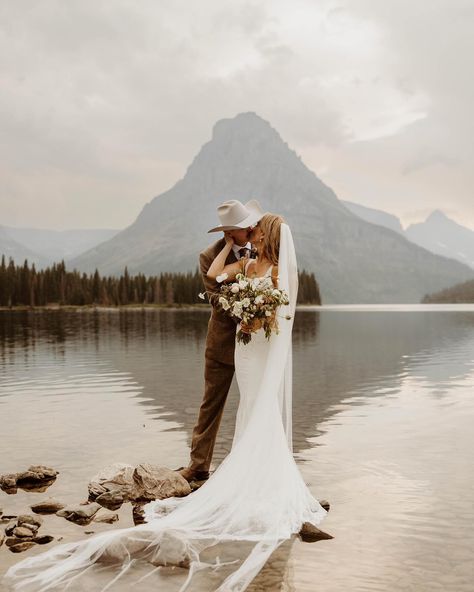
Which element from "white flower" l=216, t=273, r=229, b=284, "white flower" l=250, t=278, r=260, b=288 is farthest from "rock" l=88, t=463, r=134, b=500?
"white flower" l=250, t=278, r=260, b=288

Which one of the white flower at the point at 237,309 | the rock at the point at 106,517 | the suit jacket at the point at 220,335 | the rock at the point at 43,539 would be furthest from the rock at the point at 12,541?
the suit jacket at the point at 220,335

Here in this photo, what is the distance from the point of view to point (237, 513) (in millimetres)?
7551

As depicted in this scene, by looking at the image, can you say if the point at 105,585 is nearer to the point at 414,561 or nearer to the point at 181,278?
the point at 414,561

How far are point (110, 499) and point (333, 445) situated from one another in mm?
5077

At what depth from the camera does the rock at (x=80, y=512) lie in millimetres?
7910

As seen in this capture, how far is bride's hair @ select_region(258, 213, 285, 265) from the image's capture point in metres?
8.74

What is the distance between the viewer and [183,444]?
1263 cm

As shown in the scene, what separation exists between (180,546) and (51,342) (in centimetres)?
3953

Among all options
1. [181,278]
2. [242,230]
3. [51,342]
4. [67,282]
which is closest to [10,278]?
[67,282]

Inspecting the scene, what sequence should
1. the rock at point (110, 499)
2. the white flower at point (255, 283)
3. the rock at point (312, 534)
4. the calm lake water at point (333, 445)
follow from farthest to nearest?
the rock at point (110, 499) → the white flower at point (255, 283) → the rock at point (312, 534) → the calm lake water at point (333, 445)

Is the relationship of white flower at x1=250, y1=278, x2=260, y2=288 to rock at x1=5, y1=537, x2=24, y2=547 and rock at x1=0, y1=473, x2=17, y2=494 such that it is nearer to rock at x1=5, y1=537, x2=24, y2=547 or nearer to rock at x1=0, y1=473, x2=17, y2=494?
rock at x1=5, y1=537, x2=24, y2=547

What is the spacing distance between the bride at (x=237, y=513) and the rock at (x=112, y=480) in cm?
97

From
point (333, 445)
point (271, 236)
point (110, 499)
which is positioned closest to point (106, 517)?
point (110, 499)

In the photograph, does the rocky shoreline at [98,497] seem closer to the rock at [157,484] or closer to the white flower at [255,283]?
the rock at [157,484]
